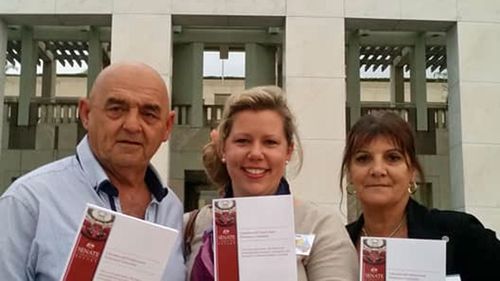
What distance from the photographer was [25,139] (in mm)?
19828

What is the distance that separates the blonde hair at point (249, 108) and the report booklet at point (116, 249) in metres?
0.87

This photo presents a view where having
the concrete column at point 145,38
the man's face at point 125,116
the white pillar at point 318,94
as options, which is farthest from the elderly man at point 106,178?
the concrete column at point 145,38

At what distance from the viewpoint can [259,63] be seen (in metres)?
18.9

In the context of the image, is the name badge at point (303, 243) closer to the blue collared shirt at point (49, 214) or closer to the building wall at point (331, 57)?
the blue collared shirt at point (49, 214)

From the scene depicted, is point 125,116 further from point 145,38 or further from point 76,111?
point 76,111

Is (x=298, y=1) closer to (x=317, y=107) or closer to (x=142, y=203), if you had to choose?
(x=317, y=107)

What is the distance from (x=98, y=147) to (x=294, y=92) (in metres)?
10.7

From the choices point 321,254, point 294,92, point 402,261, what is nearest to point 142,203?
point 321,254

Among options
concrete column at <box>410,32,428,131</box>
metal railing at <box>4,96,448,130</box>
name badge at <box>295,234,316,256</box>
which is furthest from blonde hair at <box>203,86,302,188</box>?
concrete column at <box>410,32,428,131</box>

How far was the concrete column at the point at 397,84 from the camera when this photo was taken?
22.1 meters

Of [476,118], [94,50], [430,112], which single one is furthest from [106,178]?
[430,112]

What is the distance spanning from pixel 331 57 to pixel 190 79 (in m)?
6.65

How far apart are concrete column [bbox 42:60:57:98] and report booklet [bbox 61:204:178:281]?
19.7m

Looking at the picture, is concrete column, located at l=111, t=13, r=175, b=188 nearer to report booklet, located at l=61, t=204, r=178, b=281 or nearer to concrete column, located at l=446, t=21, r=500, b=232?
concrete column, located at l=446, t=21, r=500, b=232
